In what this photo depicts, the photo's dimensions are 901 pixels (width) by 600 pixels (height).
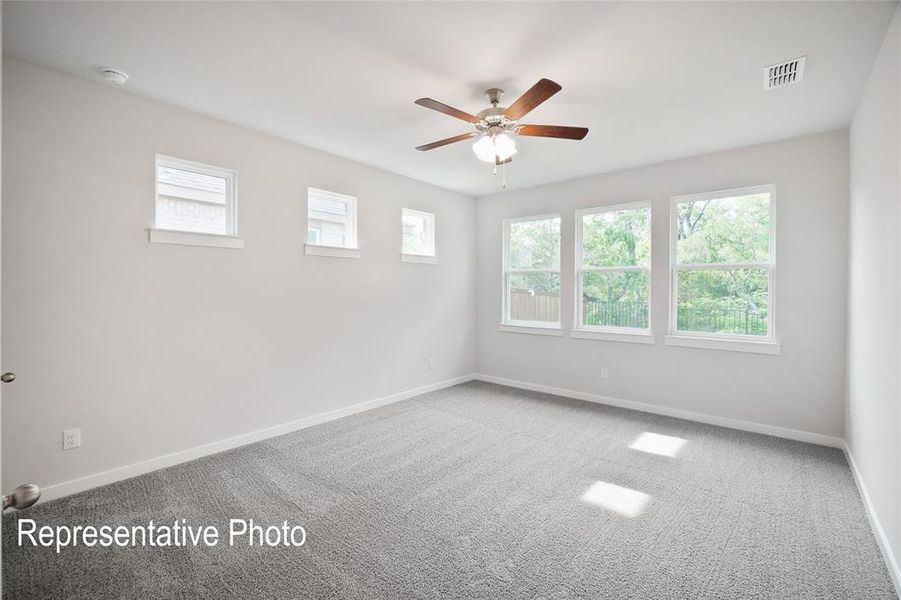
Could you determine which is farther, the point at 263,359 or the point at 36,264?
the point at 263,359

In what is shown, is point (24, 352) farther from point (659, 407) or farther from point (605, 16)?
point (659, 407)

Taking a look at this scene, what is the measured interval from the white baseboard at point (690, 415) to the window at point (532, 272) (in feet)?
2.53

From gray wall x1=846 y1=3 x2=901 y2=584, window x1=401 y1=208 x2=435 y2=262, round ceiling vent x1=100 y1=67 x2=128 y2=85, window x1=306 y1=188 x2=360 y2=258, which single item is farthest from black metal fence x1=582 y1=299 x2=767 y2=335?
round ceiling vent x1=100 y1=67 x2=128 y2=85

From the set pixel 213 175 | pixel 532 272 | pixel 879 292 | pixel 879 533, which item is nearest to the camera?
pixel 879 533

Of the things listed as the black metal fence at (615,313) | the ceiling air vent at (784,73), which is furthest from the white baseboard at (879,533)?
the ceiling air vent at (784,73)

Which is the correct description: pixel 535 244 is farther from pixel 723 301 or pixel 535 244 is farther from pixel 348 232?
pixel 348 232

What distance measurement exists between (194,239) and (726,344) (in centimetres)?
467

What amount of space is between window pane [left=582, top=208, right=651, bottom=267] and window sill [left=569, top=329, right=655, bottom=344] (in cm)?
75

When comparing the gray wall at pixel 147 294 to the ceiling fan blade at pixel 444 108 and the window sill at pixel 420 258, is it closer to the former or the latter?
the window sill at pixel 420 258

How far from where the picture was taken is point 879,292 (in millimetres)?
2496

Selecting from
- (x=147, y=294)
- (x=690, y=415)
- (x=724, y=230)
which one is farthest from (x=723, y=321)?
(x=147, y=294)

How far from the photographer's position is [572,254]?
523cm

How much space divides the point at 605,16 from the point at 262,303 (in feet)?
10.5

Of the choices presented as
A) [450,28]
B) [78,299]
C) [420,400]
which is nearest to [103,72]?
[78,299]
